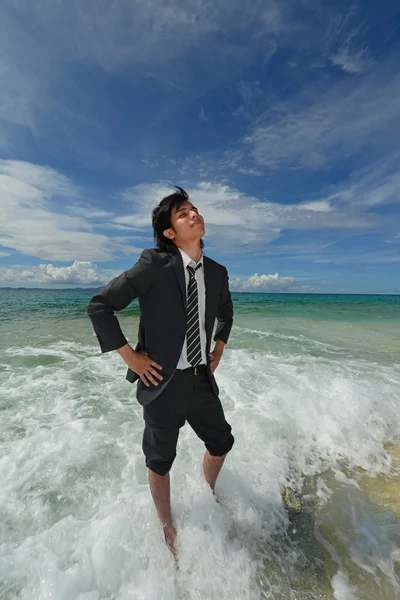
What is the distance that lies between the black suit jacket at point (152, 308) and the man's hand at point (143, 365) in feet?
0.14

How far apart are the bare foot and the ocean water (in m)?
0.06

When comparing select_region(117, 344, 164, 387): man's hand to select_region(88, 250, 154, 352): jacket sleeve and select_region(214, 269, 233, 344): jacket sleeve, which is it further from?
select_region(214, 269, 233, 344): jacket sleeve

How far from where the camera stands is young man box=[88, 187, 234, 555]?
211 centimetres

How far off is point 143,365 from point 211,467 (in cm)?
140

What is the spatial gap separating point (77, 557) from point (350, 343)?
11453 mm

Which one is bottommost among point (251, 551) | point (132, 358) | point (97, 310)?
point (251, 551)

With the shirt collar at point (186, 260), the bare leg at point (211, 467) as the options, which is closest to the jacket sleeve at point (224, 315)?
the shirt collar at point (186, 260)

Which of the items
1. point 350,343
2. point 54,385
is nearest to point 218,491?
point 54,385

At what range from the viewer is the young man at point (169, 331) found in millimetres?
2107

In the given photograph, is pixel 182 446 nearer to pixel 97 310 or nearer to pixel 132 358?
pixel 132 358

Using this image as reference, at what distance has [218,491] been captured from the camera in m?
3.07

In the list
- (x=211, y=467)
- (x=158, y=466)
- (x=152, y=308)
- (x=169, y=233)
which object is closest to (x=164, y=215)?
(x=169, y=233)

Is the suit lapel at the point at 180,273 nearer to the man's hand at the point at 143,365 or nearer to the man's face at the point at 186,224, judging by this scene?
the man's face at the point at 186,224

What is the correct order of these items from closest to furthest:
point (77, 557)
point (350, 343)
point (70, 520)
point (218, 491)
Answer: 1. point (77, 557)
2. point (70, 520)
3. point (218, 491)
4. point (350, 343)
